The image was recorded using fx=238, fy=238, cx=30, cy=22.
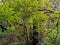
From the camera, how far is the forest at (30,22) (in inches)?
191

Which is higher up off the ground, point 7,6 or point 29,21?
point 7,6

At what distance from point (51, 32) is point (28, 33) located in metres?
0.53

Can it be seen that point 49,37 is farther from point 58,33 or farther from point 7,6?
point 7,6

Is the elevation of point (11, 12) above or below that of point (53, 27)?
above

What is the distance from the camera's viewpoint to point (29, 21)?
5035mm

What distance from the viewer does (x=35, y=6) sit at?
4.84 metres

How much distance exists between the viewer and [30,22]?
5.05 meters

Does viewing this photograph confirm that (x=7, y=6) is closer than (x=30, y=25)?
Yes

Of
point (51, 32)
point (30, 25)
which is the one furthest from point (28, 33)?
point (51, 32)

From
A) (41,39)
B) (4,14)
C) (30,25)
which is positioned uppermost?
(4,14)

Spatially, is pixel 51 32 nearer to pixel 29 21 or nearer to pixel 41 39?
pixel 41 39

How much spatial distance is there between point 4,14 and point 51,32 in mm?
1202

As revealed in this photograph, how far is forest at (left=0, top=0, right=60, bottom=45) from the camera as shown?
15.9 ft

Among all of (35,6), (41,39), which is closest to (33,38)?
(41,39)
